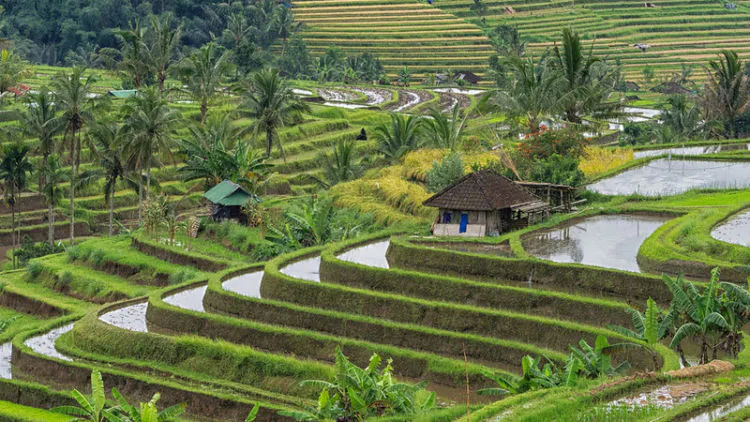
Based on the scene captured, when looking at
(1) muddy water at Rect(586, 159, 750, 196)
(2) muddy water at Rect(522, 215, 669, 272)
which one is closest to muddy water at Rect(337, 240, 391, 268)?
(2) muddy water at Rect(522, 215, 669, 272)

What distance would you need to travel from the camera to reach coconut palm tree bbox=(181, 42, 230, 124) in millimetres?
55875

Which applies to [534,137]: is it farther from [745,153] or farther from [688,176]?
[745,153]

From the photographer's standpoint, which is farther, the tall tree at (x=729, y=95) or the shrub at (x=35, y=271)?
the tall tree at (x=729, y=95)

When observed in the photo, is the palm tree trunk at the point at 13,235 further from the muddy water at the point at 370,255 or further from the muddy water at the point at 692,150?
the muddy water at the point at 692,150

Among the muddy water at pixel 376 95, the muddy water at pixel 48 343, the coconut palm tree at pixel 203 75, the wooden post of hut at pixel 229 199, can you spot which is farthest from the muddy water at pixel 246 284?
the muddy water at pixel 376 95

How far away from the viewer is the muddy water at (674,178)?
3547 cm

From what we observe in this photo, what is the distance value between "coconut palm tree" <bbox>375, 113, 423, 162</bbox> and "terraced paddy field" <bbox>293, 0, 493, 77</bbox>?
149 ft

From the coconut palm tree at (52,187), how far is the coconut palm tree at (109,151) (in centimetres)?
153

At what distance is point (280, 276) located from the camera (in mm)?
27453

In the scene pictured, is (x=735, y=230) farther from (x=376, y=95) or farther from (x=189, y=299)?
(x=376, y=95)

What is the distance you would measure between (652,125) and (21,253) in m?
30.5

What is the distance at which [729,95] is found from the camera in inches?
1978

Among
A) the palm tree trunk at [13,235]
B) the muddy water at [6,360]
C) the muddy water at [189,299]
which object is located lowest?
the palm tree trunk at [13,235]

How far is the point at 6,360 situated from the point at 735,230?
17360mm
